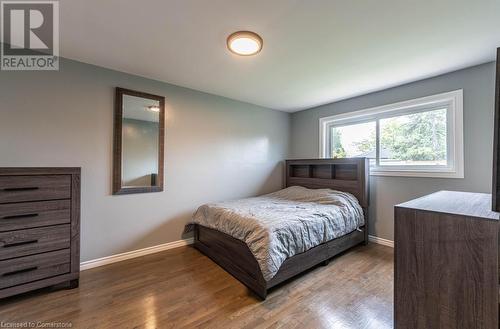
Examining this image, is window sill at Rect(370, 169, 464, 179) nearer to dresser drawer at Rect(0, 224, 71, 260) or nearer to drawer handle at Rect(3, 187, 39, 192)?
dresser drawer at Rect(0, 224, 71, 260)

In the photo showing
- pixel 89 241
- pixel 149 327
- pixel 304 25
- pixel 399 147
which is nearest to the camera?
pixel 149 327

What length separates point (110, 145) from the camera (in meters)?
2.52

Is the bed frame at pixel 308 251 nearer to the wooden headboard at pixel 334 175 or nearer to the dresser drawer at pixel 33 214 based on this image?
the wooden headboard at pixel 334 175

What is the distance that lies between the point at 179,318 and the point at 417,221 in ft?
5.60

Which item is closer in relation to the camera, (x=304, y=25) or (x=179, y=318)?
(x=179, y=318)

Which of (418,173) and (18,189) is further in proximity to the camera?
(418,173)

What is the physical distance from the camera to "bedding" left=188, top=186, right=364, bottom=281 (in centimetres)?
188

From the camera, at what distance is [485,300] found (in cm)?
89

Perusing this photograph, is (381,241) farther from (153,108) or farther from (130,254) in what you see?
(153,108)

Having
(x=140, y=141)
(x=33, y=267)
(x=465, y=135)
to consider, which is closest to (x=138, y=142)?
(x=140, y=141)

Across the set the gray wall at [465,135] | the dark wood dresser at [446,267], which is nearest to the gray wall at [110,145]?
the gray wall at [465,135]

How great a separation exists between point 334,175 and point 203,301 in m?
2.70

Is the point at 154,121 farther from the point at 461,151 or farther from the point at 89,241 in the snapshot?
the point at 461,151

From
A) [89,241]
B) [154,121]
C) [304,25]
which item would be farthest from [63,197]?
[304,25]
